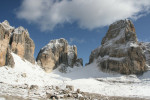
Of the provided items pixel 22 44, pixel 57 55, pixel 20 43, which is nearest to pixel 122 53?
pixel 57 55

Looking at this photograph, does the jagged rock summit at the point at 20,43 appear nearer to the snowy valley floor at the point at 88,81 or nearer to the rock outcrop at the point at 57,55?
the snowy valley floor at the point at 88,81

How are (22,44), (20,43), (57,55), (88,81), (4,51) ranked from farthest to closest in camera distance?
(57,55) → (22,44) → (20,43) → (88,81) → (4,51)

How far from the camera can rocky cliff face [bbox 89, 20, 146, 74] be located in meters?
51.1

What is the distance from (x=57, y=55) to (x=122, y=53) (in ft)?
101

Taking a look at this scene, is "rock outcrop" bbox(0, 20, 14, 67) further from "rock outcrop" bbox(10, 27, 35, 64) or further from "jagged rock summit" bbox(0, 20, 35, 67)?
"rock outcrop" bbox(10, 27, 35, 64)

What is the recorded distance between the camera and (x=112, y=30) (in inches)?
2608

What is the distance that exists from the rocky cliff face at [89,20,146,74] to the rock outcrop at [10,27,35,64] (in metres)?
27.3

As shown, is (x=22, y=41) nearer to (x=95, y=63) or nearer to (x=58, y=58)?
(x=58, y=58)

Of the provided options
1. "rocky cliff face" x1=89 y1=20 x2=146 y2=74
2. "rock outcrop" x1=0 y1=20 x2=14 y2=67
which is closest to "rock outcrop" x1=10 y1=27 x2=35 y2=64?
"rock outcrop" x1=0 y1=20 x2=14 y2=67

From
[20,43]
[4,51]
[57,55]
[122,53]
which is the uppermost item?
[20,43]

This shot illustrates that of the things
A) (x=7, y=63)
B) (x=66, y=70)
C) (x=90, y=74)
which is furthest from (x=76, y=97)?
(x=66, y=70)

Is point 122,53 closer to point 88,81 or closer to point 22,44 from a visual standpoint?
point 88,81

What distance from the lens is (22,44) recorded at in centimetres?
5203

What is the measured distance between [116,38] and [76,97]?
163 feet
